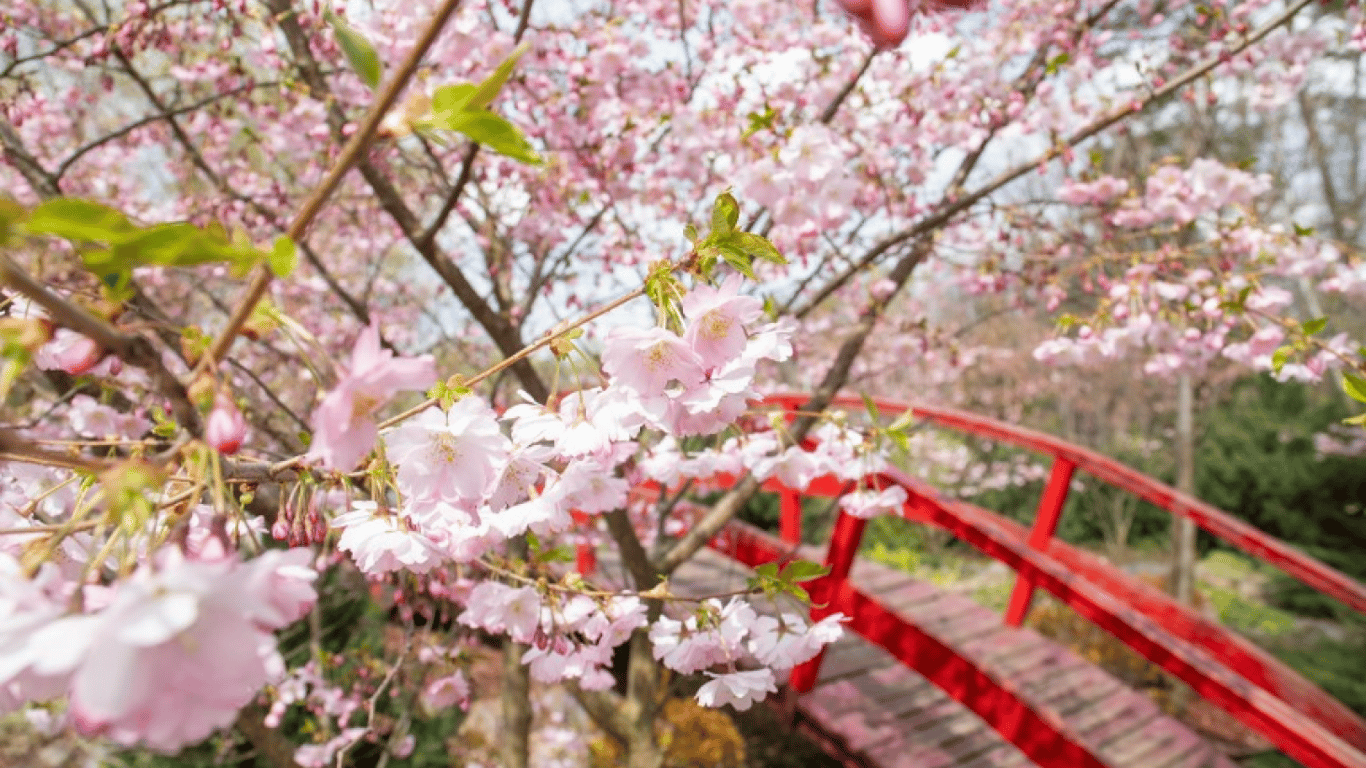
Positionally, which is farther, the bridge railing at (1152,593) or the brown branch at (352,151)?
the bridge railing at (1152,593)

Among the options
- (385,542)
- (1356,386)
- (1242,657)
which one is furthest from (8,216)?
(1242,657)

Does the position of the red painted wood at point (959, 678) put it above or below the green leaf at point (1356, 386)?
below

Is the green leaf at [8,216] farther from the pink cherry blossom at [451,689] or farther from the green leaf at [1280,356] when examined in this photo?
the pink cherry blossom at [451,689]

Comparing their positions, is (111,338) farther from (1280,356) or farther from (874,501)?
(1280,356)

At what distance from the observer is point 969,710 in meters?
3.63

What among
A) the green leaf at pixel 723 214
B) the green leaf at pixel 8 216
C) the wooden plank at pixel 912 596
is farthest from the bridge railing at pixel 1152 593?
the green leaf at pixel 8 216

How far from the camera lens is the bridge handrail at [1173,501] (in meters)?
3.04

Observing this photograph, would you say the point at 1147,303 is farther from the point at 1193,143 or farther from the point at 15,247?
the point at 1193,143

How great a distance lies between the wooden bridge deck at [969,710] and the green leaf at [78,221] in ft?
9.54

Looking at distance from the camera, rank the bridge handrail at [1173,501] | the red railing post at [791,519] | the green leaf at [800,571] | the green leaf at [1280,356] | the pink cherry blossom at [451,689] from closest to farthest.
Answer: the green leaf at [800,571], the green leaf at [1280,356], the pink cherry blossom at [451,689], the bridge handrail at [1173,501], the red railing post at [791,519]

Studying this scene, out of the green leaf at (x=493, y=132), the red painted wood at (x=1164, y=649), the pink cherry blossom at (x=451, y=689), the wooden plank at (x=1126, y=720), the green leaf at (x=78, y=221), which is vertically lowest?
the wooden plank at (x=1126, y=720)

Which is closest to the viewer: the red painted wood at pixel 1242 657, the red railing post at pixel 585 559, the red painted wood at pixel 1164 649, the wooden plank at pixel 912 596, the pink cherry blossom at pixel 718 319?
the pink cherry blossom at pixel 718 319

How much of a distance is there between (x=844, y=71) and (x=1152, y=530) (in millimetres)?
8105

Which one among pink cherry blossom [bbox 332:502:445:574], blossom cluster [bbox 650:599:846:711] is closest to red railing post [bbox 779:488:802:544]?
blossom cluster [bbox 650:599:846:711]
